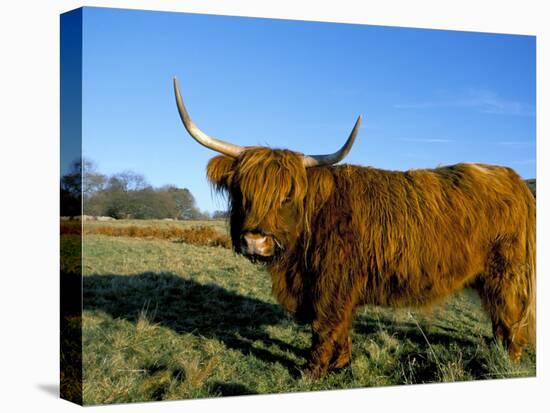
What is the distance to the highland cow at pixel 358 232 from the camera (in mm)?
5121

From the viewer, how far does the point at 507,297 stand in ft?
19.5

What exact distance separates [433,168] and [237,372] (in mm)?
2337

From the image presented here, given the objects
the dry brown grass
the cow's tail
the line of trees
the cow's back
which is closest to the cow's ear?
the line of trees

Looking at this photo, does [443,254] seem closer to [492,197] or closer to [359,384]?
[492,197]

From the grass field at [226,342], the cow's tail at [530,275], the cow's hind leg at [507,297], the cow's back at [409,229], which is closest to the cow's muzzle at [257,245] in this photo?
the cow's back at [409,229]

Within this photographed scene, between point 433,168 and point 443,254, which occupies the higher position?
point 433,168

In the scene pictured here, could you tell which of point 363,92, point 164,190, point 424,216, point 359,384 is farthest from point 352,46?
point 359,384

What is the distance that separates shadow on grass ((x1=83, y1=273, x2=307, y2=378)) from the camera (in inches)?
244

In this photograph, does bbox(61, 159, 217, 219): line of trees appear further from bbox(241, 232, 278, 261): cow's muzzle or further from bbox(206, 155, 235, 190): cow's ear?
bbox(241, 232, 278, 261): cow's muzzle

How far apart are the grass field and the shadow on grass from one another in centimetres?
1

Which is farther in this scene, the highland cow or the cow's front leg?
Answer: the cow's front leg

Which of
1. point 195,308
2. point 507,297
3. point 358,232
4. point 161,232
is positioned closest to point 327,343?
point 358,232

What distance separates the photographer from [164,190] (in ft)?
22.4

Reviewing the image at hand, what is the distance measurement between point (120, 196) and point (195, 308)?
5.99 ft
